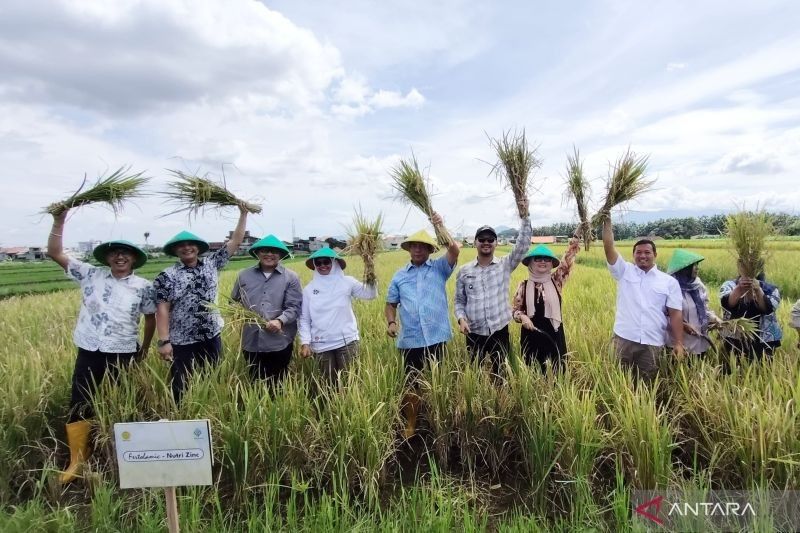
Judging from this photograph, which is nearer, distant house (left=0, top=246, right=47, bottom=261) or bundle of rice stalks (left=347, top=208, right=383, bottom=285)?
bundle of rice stalks (left=347, top=208, right=383, bottom=285)

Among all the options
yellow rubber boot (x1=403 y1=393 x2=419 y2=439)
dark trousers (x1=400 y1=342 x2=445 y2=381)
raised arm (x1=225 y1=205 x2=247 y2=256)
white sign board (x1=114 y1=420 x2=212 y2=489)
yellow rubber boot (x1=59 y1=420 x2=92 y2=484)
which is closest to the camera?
white sign board (x1=114 y1=420 x2=212 y2=489)

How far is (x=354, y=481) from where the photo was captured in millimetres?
2664

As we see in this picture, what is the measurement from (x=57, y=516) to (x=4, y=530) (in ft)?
0.68

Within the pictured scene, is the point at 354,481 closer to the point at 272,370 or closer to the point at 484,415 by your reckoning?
the point at 484,415

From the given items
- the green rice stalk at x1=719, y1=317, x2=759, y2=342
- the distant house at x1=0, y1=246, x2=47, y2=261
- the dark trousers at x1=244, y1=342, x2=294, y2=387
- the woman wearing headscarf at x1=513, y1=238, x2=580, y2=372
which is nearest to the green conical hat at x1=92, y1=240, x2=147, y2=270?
the dark trousers at x1=244, y1=342, x2=294, y2=387

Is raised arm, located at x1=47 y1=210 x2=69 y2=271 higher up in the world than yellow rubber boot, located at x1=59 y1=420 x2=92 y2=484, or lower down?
higher up

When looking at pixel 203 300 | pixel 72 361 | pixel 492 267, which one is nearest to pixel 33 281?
pixel 72 361

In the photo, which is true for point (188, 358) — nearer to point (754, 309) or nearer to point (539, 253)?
point (539, 253)

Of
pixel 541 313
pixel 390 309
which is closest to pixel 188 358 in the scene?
pixel 390 309

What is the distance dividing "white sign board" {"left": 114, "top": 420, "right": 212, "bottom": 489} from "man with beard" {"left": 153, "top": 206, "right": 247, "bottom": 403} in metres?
1.21

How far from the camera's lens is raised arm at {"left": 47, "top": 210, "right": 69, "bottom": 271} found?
3238 millimetres

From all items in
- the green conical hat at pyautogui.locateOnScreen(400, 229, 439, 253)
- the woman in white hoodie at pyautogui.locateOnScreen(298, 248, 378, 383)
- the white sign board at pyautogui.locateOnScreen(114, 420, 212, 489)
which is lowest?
the white sign board at pyautogui.locateOnScreen(114, 420, 212, 489)

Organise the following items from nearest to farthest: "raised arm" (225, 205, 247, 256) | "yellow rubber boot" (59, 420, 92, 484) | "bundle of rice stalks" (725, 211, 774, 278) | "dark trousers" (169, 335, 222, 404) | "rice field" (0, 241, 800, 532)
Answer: "rice field" (0, 241, 800, 532)
"yellow rubber boot" (59, 420, 92, 484)
"bundle of rice stalks" (725, 211, 774, 278)
"dark trousers" (169, 335, 222, 404)
"raised arm" (225, 205, 247, 256)

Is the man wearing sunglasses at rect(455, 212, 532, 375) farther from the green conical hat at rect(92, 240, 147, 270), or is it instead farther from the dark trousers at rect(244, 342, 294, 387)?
the green conical hat at rect(92, 240, 147, 270)
